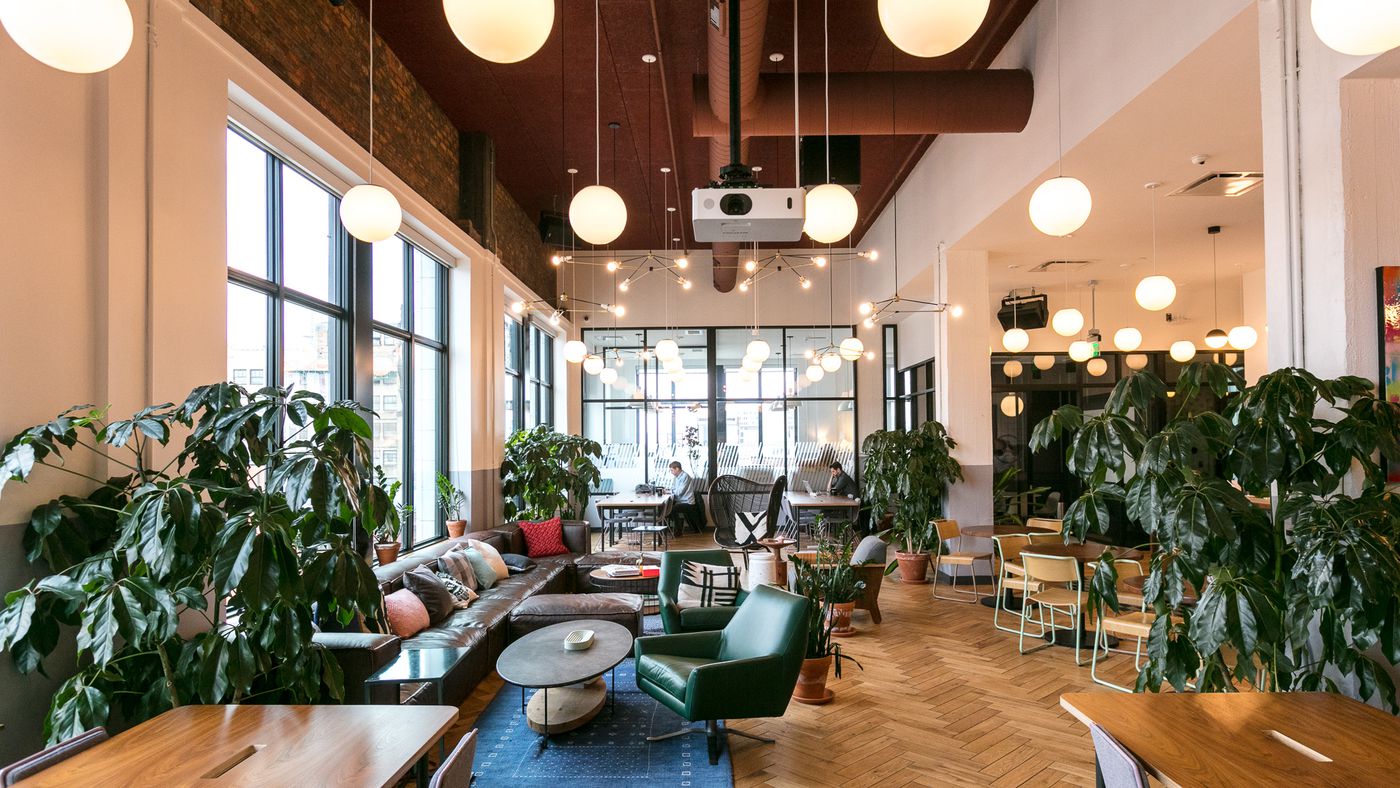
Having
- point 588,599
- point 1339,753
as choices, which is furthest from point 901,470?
point 1339,753

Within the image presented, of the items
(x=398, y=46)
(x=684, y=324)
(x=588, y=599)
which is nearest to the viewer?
(x=588, y=599)

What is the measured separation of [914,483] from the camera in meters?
8.20

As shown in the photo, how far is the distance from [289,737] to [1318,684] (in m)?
3.57

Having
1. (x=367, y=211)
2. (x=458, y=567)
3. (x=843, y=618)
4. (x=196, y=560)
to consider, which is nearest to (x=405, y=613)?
(x=458, y=567)

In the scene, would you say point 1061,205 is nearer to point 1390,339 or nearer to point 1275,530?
point 1390,339

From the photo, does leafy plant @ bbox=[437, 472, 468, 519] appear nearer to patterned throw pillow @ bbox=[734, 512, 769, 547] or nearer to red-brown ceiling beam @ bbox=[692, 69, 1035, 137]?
patterned throw pillow @ bbox=[734, 512, 769, 547]

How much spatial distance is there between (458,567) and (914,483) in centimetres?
467

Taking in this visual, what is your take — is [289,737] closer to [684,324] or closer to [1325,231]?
[1325,231]

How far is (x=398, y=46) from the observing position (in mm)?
6355

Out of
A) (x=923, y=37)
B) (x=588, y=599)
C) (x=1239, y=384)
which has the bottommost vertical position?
(x=588, y=599)

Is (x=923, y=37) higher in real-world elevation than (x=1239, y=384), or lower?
higher

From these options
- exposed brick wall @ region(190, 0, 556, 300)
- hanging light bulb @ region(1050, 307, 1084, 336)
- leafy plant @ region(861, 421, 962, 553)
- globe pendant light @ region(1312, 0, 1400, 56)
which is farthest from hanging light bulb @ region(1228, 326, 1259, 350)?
exposed brick wall @ region(190, 0, 556, 300)

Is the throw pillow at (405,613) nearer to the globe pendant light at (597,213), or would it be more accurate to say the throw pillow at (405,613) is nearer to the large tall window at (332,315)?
the large tall window at (332,315)

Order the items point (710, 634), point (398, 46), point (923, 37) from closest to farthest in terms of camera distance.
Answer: point (923, 37) → point (710, 634) → point (398, 46)
